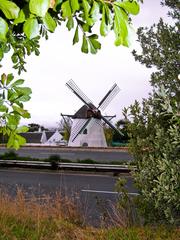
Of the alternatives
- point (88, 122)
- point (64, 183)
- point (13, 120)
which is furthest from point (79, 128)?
point (13, 120)

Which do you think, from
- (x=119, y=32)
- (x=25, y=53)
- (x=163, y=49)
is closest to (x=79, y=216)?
(x=163, y=49)

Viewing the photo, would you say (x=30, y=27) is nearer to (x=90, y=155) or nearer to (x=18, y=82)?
(x=18, y=82)

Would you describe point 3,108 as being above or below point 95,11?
below

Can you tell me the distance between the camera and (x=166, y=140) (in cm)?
432

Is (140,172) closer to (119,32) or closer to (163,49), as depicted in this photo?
(163,49)

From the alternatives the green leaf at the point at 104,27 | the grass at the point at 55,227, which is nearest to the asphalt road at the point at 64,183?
the grass at the point at 55,227

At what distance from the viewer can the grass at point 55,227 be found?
178 inches

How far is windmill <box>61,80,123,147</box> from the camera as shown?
38.8 m

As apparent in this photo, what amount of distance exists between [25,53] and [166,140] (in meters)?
2.18

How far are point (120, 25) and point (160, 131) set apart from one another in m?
3.37

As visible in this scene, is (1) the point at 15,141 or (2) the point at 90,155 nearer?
(1) the point at 15,141

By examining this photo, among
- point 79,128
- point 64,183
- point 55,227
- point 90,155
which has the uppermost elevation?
point 79,128

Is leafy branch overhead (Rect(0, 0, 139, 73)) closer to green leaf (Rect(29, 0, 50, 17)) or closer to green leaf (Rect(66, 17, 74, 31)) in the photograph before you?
green leaf (Rect(29, 0, 50, 17))

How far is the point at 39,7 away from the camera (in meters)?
0.95
